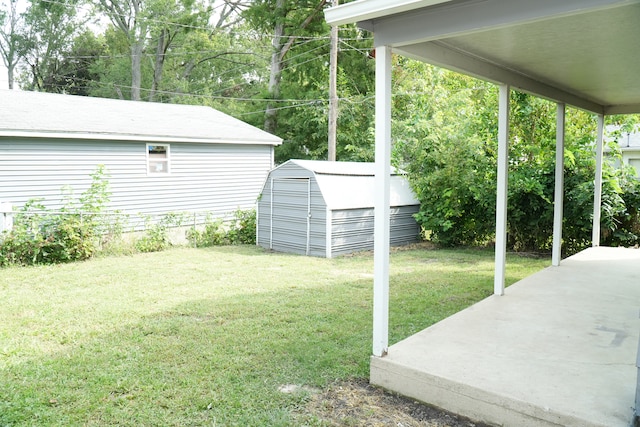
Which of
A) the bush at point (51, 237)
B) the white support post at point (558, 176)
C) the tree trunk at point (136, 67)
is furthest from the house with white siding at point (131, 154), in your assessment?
the tree trunk at point (136, 67)

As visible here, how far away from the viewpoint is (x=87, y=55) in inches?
1082

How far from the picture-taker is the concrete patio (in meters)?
2.99

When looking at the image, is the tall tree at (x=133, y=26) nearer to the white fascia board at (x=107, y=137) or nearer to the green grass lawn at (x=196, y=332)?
the white fascia board at (x=107, y=137)

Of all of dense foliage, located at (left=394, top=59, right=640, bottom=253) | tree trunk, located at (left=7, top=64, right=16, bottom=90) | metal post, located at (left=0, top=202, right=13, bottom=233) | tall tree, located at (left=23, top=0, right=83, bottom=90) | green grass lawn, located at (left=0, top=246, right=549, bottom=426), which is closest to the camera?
green grass lawn, located at (left=0, top=246, right=549, bottom=426)

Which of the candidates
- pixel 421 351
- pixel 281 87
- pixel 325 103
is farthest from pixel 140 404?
pixel 281 87

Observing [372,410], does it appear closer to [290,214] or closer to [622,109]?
[290,214]

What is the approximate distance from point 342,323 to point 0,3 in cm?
3027

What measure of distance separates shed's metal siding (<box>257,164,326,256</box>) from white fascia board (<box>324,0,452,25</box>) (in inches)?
231

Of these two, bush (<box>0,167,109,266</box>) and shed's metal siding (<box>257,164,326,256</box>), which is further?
shed's metal siding (<box>257,164,326,256</box>)

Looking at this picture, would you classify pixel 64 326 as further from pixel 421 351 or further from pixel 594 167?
pixel 594 167

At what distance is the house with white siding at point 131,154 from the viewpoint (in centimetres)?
1060

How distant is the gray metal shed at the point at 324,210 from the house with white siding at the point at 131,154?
110 inches

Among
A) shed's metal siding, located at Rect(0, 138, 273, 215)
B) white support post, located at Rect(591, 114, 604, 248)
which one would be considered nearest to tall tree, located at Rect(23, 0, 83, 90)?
shed's metal siding, located at Rect(0, 138, 273, 215)

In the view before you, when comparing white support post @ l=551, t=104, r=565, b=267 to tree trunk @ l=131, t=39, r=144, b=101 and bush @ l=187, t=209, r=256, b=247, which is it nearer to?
bush @ l=187, t=209, r=256, b=247
